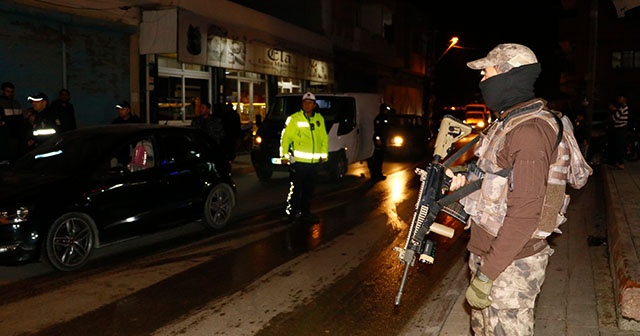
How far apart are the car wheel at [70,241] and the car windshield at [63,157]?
2.11 ft

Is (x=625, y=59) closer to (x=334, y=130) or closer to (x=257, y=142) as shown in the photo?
(x=334, y=130)

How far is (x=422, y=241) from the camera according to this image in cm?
344

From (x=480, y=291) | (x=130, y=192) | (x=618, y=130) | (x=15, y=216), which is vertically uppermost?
(x=618, y=130)

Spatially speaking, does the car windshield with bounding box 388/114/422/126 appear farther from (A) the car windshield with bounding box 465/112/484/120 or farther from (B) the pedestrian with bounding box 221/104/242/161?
(A) the car windshield with bounding box 465/112/484/120

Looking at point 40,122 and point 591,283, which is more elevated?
point 40,122

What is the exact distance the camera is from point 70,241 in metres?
7.00

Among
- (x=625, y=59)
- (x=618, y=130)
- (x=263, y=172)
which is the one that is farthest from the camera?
(x=625, y=59)

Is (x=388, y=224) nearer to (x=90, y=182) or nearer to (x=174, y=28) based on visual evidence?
(x=90, y=182)

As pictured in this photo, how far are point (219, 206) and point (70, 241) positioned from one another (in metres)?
2.77

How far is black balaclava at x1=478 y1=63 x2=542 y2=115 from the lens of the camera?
3.15 m

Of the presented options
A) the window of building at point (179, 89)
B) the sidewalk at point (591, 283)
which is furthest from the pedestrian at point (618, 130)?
the window of building at point (179, 89)

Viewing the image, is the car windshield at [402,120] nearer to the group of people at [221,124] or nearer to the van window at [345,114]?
the van window at [345,114]

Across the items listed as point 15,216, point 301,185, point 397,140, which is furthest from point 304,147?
point 397,140

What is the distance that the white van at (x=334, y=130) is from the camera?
48.1ft
